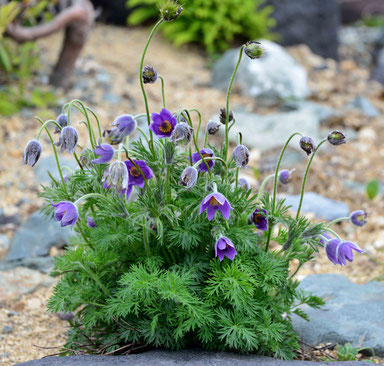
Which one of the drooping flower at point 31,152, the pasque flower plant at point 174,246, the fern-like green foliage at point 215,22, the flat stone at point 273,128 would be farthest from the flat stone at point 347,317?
the fern-like green foliage at point 215,22

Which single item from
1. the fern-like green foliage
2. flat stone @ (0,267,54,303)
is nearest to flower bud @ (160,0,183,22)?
flat stone @ (0,267,54,303)

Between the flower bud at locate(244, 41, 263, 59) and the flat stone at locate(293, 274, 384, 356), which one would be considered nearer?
the flower bud at locate(244, 41, 263, 59)

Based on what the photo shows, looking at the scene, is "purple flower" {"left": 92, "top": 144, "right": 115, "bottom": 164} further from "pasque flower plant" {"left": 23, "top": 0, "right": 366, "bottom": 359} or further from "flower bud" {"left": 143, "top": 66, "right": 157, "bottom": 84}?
"flower bud" {"left": 143, "top": 66, "right": 157, "bottom": 84}

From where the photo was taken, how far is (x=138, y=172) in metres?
1.92

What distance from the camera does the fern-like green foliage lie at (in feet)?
21.4

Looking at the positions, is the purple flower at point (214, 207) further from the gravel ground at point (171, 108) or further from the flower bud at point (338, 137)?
the gravel ground at point (171, 108)

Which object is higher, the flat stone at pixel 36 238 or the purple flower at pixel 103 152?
the purple flower at pixel 103 152

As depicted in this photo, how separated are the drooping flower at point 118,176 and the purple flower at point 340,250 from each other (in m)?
0.82

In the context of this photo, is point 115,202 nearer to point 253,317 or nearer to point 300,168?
point 253,317

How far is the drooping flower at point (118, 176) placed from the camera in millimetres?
1729

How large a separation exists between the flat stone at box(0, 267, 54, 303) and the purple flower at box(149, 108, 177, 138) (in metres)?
1.59

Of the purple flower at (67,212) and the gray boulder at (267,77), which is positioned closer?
the purple flower at (67,212)

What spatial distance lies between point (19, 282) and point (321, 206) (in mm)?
2250

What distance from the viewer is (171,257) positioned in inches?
81.3
